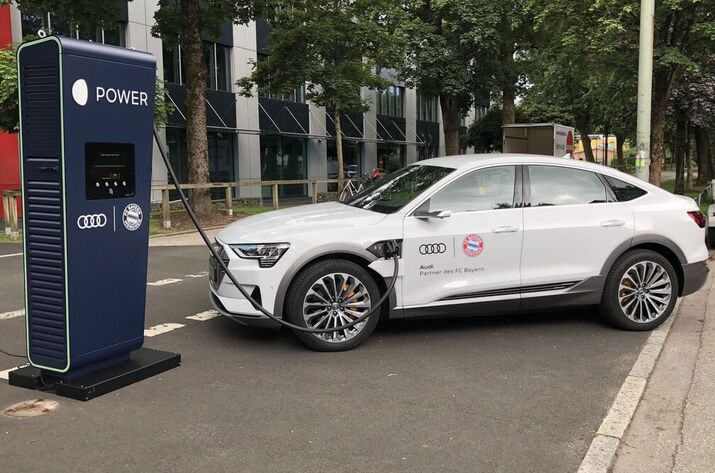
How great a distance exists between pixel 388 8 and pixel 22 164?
20.6m

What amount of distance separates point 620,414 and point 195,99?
46.5 feet

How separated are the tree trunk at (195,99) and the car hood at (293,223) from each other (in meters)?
10.9

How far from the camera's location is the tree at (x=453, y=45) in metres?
23.5

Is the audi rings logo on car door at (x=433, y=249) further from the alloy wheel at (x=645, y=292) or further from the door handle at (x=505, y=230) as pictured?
the alloy wheel at (x=645, y=292)

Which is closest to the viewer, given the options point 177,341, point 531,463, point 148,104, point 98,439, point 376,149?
point 531,463

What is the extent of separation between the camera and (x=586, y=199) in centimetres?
624

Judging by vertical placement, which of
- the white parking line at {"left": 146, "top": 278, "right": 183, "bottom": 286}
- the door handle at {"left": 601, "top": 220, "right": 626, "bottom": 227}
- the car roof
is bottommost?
the white parking line at {"left": 146, "top": 278, "right": 183, "bottom": 286}

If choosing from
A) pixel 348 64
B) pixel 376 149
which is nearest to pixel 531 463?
pixel 348 64

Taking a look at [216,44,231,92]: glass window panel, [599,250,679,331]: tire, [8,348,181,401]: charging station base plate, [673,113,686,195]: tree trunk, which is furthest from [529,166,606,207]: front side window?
[216,44,231,92]: glass window panel

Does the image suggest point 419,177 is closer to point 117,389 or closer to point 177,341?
point 177,341

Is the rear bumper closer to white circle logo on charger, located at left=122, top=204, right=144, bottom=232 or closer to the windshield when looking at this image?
the windshield

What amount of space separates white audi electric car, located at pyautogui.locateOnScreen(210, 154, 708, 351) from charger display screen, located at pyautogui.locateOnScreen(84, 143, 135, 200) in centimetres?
125

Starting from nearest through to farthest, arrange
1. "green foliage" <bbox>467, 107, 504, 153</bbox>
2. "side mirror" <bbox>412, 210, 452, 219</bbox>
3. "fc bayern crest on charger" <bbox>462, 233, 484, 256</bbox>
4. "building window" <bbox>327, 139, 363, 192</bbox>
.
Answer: "side mirror" <bbox>412, 210, 452, 219</bbox> → "fc bayern crest on charger" <bbox>462, 233, 484, 256</bbox> → "building window" <bbox>327, 139, 363, 192</bbox> → "green foliage" <bbox>467, 107, 504, 153</bbox>

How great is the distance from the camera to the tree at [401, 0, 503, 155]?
2353cm
